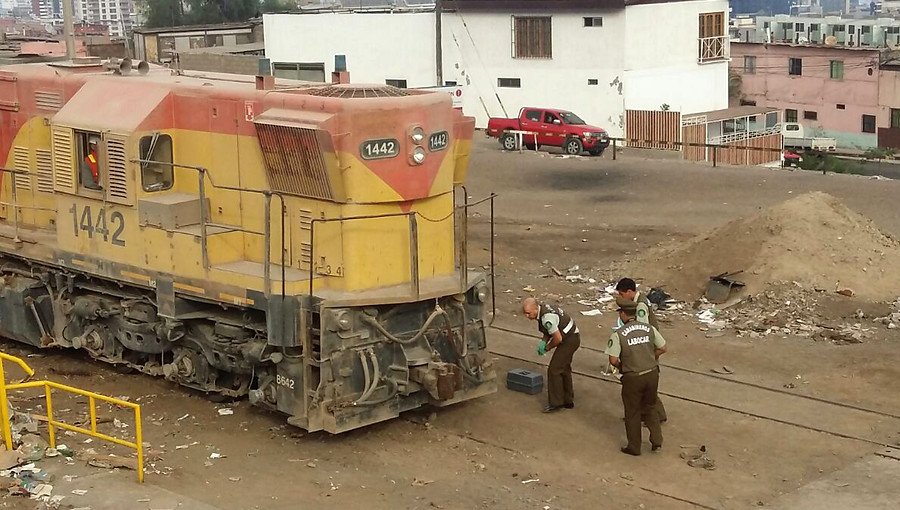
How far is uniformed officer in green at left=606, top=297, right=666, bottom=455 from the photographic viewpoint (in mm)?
11266

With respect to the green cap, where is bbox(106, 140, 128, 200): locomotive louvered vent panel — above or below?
above

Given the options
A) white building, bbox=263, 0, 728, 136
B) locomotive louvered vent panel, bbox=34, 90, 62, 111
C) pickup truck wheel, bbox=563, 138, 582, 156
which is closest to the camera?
locomotive louvered vent panel, bbox=34, 90, 62, 111

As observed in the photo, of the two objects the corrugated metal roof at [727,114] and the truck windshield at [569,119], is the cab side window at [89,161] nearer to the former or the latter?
the truck windshield at [569,119]

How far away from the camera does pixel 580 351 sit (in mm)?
15242

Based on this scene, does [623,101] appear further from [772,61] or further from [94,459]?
[94,459]

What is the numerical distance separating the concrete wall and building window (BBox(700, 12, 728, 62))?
101ft

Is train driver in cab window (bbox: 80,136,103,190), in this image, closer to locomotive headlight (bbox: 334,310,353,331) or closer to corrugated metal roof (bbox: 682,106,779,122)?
locomotive headlight (bbox: 334,310,353,331)

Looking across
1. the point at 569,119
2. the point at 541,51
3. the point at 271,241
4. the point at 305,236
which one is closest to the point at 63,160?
the point at 271,241

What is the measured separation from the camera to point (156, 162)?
1297 centimetres

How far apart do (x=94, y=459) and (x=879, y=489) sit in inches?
274

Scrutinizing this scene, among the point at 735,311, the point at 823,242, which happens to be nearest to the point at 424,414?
the point at 735,311

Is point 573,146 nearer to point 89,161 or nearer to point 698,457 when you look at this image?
point 89,161

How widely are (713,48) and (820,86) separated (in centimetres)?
1659

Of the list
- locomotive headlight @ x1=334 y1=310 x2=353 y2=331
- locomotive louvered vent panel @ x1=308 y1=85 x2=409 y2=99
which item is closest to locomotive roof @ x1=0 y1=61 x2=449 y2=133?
locomotive louvered vent panel @ x1=308 y1=85 x2=409 y2=99
